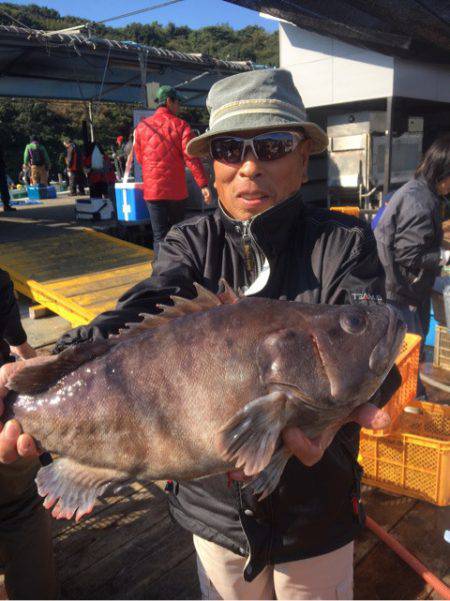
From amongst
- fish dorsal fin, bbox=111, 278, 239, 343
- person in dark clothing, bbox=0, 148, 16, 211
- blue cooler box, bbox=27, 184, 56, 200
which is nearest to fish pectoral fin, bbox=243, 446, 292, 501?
fish dorsal fin, bbox=111, 278, 239, 343

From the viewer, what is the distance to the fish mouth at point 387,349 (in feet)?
4.70

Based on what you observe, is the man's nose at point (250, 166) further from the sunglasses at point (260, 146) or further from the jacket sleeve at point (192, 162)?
the jacket sleeve at point (192, 162)

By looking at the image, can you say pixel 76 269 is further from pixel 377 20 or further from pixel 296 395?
pixel 377 20

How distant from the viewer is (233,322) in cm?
150

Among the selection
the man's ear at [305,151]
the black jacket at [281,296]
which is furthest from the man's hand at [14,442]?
the man's ear at [305,151]

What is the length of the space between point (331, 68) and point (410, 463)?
34.1 feet

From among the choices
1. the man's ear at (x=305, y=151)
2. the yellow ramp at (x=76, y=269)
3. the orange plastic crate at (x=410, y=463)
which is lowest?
the orange plastic crate at (x=410, y=463)

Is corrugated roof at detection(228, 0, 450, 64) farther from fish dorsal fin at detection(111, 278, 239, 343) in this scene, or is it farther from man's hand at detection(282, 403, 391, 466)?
man's hand at detection(282, 403, 391, 466)

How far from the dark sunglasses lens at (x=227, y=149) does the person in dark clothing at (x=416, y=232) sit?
3048 mm

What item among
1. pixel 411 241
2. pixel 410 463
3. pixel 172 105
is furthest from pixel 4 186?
pixel 410 463

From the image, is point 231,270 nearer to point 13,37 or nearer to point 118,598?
point 118,598

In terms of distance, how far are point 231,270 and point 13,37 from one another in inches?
513

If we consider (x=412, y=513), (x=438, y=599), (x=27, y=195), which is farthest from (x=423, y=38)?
(x=27, y=195)

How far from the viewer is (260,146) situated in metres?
1.80
